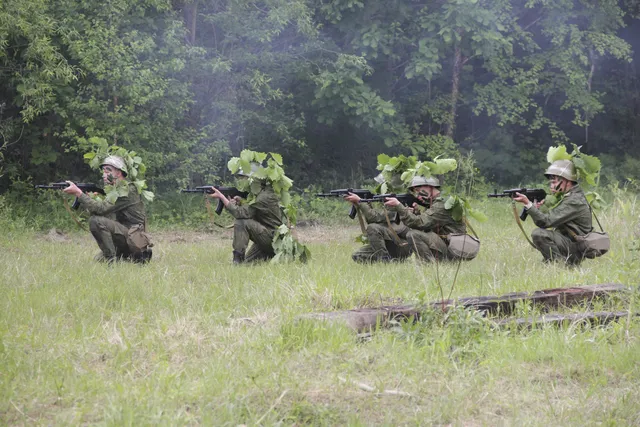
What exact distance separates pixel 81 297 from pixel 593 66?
20.9 m

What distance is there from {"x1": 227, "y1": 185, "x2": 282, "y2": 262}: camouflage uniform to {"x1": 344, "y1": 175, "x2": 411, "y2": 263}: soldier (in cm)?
123

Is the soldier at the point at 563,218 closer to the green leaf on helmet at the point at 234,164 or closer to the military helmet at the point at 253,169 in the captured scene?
the military helmet at the point at 253,169

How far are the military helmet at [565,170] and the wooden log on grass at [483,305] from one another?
3.10 m

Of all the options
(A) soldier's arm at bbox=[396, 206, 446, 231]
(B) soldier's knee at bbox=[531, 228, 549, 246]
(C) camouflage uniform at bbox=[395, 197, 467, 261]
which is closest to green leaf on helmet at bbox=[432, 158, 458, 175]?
(C) camouflage uniform at bbox=[395, 197, 467, 261]

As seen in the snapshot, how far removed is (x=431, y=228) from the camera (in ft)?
38.0

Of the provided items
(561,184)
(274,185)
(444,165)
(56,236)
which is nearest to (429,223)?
(444,165)

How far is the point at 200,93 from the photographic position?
67.1 feet

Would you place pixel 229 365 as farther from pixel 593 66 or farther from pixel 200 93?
pixel 593 66

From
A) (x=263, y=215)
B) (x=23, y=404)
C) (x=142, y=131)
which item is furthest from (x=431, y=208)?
(x=142, y=131)

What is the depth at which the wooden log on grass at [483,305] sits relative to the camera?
677 centimetres

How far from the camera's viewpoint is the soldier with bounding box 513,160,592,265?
1073cm

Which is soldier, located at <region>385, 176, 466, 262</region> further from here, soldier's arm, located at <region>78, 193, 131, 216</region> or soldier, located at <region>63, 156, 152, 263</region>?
soldier's arm, located at <region>78, 193, 131, 216</region>

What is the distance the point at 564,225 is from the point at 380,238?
2572mm

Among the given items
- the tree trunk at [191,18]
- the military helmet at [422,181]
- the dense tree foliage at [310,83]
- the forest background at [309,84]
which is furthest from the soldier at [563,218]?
the tree trunk at [191,18]
